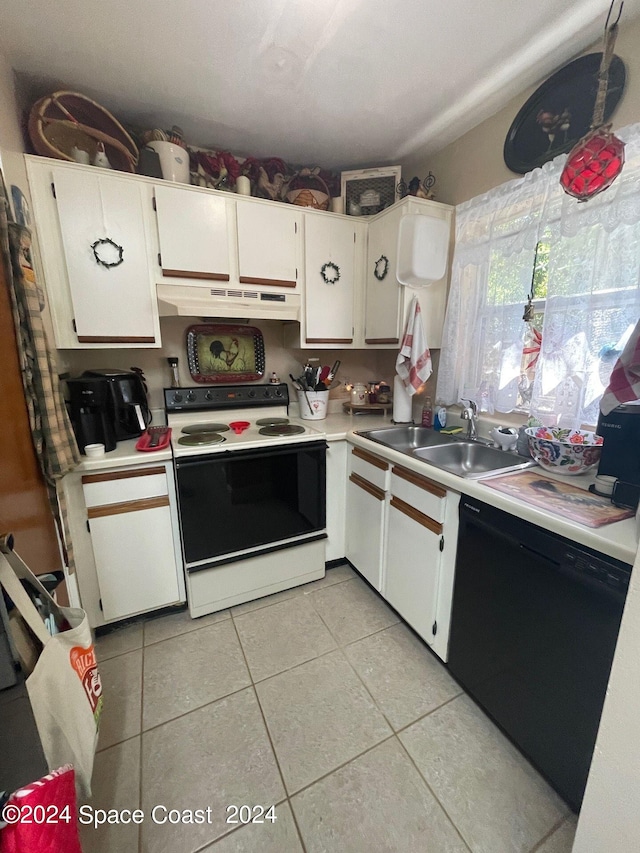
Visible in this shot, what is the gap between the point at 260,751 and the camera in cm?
119

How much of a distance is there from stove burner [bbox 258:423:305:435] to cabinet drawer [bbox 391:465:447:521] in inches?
23.1

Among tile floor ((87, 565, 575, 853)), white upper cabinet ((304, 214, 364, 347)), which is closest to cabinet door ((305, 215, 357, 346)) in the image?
white upper cabinet ((304, 214, 364, 347))

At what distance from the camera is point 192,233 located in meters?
1.76

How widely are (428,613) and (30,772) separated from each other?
53.0 inches

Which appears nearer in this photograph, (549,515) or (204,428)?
(549,515)

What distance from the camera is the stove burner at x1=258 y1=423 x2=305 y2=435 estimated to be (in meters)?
1.88

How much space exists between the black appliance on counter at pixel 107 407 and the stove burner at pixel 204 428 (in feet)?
0.78

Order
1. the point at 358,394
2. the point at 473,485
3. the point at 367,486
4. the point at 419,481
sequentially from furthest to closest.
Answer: the point at 358,394
the point at 367,486
the point at 419,481
the point at 473,485

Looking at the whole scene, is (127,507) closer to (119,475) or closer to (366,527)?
(119,475)

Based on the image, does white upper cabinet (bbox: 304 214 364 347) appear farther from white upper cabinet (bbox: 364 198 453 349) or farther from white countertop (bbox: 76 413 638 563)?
white countertop (bbox: 76 413 638 563)

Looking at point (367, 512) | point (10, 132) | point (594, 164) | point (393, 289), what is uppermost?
point (10, 132)

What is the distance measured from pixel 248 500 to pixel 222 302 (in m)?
1.05

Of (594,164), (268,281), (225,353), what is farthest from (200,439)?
(594,164)

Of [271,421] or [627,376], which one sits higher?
[627,376]
